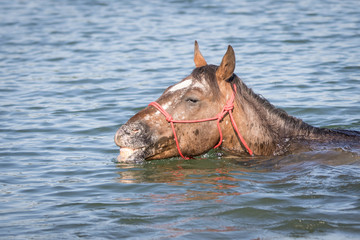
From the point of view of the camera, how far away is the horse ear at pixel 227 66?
19.6 ft

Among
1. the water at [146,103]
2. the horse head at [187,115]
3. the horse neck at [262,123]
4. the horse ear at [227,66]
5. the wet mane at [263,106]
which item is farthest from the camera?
the wet mane at [263,106]

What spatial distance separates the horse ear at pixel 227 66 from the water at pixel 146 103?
3.62ft

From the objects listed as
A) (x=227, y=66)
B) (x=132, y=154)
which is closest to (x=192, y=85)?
(x=227, y=66)

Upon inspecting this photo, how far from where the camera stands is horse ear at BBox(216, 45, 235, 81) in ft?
19.6

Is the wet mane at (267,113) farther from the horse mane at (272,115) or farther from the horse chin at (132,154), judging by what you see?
the horse chin at (132,154)

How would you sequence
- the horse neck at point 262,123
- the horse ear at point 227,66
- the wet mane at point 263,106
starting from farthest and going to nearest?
1. the wet mane at point 263,106
2. the horse neck at point 262,123
3. the horse ear at point 227,66

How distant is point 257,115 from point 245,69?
6371 millimetres

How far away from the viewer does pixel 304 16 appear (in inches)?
742

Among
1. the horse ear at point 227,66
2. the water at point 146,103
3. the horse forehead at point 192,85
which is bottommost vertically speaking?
A: the water at point 146,103

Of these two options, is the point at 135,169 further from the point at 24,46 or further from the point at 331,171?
the point at 24,46

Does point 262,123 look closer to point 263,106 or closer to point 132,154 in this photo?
point 263,106

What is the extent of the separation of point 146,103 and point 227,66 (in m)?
4.55

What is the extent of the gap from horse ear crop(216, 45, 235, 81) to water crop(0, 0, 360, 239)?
1105mm

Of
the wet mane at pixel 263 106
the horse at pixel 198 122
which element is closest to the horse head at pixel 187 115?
the horse at pixel 198 122
